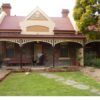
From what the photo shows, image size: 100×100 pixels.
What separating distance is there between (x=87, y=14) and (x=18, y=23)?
8802 mm

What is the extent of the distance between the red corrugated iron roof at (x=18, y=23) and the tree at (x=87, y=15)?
172 inches

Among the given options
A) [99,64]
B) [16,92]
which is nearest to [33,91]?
[16,92]

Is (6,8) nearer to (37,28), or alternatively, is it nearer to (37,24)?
(37,24)

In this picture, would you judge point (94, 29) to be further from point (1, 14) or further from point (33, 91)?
point (33, 91)

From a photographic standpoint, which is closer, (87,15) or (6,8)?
(87,15)

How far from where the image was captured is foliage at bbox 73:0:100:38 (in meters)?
26.2

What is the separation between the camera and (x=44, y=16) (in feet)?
99.3

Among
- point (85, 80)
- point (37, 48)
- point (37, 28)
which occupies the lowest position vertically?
point (85, 80)

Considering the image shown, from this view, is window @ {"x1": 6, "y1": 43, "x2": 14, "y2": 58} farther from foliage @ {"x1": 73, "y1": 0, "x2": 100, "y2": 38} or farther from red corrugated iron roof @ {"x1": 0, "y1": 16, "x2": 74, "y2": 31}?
foliage @ {"x1": 73, "y1": 0, "x2": 100, "y2": 38}

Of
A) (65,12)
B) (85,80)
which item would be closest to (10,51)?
(65,12)

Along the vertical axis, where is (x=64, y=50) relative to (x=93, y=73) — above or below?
above

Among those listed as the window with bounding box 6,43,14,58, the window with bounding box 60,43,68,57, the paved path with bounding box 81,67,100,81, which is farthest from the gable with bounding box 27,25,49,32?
the paved path with bounding box 81,67,100,81

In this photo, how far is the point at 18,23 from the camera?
32312 millimetres

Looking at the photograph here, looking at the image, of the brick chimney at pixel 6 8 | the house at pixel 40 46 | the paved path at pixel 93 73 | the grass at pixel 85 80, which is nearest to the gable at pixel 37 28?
the house at pixel 40 46
